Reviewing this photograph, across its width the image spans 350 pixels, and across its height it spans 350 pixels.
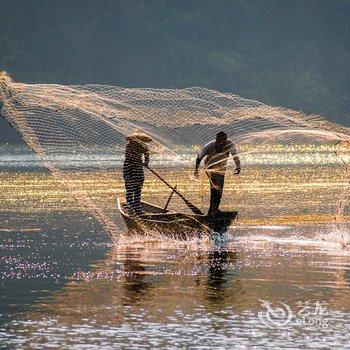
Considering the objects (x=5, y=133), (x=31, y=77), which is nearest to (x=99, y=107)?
(x=5, y=133)

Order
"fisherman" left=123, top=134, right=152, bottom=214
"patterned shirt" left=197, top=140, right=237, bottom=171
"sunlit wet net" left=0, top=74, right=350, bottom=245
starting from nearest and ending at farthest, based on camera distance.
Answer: "sunlit wet net" left=0, top=74, right=350, bottom=245, "patterned shirt" left=197, top=140, right=237, bottom=171, "fisherman" left=123, top=134, right=152, bottom=214

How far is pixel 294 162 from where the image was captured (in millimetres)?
96875

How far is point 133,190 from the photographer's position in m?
35.2

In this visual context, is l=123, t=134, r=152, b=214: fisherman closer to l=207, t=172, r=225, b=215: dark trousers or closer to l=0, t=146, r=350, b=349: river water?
l=0, t=146, r=350, b=349: river water

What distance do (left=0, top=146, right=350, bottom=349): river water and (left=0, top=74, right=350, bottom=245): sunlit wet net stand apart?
1221 millimetres

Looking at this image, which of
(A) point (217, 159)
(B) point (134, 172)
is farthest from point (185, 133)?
(A) point (217, 159)

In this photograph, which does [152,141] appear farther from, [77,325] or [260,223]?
[77,325]

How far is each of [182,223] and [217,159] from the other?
1378 mm

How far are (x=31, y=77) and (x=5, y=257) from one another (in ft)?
528

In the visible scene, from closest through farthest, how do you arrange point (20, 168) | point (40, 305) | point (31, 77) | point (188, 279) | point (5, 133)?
point (40, 305) < point (188, 279) < point (20, 168) < point (5, 133) < point (31, 77)

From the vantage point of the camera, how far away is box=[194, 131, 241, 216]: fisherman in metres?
34.1

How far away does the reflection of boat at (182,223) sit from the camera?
34031 mm

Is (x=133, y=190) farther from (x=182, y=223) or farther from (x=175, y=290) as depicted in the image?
(x=175, y=290)

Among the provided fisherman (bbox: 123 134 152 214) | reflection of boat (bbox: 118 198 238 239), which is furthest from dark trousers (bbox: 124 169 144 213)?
reflection of boat (bbox: 118 198 238 239)
